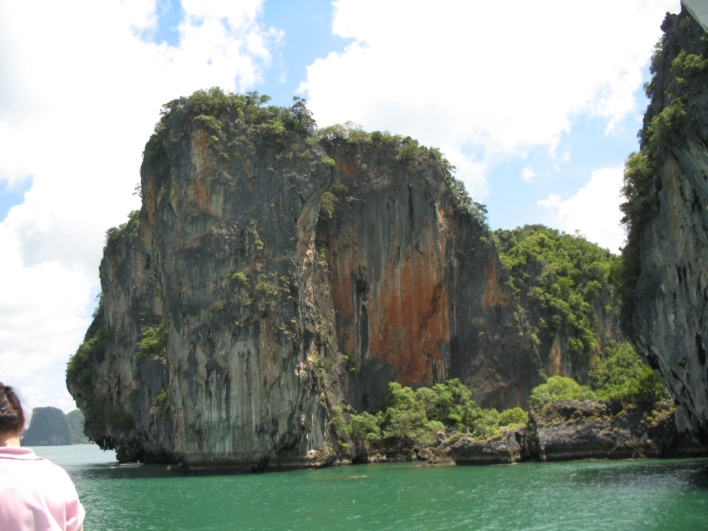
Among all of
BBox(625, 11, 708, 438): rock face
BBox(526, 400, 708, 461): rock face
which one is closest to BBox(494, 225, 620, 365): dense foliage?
BBox(526, 400, 708, 461): rock face

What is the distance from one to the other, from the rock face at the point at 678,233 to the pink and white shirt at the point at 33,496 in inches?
958

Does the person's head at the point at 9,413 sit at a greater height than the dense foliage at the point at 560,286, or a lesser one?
lesser

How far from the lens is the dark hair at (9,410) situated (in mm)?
3490

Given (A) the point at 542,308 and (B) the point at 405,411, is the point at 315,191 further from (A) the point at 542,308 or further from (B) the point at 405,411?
(A) the point at 542,308

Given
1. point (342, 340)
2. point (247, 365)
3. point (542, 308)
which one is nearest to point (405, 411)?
point (342, 340)

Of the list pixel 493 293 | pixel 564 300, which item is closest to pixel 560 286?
pixel 564 300

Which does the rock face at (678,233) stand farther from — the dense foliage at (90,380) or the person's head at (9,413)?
the dense foliage at (90,380)

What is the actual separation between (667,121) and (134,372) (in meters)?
42.7

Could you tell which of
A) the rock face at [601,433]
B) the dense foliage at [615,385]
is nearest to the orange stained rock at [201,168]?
the rock face at [601,433]

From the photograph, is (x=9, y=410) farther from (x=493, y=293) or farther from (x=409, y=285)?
(x=493, y=293)

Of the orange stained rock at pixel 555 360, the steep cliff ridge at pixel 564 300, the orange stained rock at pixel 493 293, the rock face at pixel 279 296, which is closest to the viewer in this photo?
the rock face at pixel 279 296

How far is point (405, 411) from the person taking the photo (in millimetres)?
45719

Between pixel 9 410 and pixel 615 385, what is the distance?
152 ft

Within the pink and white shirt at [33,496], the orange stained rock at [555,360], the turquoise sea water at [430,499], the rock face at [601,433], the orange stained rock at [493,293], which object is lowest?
the turquoise sea water at [430,499]
